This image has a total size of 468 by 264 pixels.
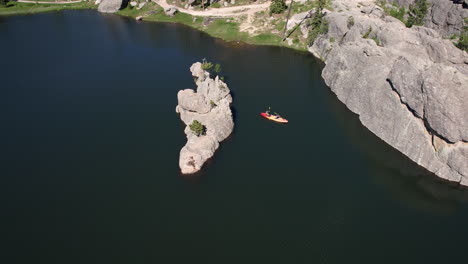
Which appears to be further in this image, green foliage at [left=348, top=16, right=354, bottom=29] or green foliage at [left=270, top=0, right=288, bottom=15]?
green foliage at [left=270, top=0, right=288, bottom=15]

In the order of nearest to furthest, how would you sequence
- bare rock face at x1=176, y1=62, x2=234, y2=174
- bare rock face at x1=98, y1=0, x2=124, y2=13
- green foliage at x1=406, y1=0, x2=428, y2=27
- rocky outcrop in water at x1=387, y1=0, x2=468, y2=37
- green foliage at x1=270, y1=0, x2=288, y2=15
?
bare rock face at x1=176, y1=62, x2=234, y2=174, rocky outcrop in water at x1=387, y1=0, x2=468, y2=37, green foliage at x1=406, y1=0, x2=428, y2=27, green foliage at x1=270, y1=0, x2=288, y2=15, bare rock face at x1=98, y1=0, x2=124, y2=13

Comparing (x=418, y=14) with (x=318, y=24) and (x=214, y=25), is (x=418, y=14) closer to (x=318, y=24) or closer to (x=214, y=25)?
(x=318, y=24)

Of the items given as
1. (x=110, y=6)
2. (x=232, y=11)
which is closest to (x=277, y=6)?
(x=232, y=11)

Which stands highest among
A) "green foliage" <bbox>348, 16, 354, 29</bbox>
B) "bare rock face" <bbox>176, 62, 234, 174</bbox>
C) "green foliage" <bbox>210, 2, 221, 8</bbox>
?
"green foliage" <bbox>348, 16, 354, 29</bbox>

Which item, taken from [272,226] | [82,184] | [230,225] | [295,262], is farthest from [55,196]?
[295,262]

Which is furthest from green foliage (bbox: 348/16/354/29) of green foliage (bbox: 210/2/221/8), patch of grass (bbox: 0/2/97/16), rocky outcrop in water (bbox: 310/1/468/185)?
patch of grass (bbox: 0/2/97/16)

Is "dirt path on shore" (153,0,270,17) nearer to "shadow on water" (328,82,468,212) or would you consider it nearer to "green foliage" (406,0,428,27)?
"green foliage" (406,0,428,27)

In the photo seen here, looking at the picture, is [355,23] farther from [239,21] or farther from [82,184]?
[82,184]

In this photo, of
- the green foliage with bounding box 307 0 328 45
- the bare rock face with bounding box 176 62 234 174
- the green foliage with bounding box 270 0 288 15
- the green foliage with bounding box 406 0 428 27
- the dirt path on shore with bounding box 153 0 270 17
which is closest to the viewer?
the bare rock face with bounding box 176 62 234 174
